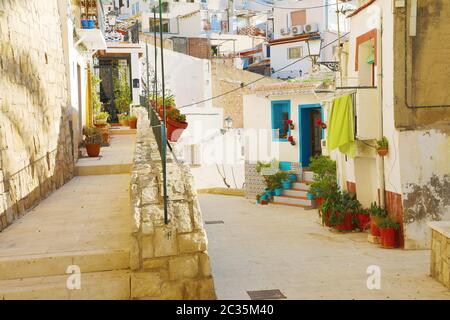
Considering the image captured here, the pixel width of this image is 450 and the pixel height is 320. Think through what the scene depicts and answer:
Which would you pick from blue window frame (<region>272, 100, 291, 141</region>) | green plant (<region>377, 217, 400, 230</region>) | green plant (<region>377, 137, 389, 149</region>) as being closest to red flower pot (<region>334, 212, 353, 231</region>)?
green plant (<region>377, 217, 400, 230</region>)

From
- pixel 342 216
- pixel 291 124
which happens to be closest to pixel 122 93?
pixel 291 124

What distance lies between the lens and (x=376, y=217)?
11.4 meters

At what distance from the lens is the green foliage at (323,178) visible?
14309 mm

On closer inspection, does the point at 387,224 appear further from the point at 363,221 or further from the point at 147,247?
the point at 147,247

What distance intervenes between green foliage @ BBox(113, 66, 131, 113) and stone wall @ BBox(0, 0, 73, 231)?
34.3 feet

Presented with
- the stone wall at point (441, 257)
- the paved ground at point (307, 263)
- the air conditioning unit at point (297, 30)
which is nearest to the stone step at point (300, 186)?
the paved ground at point (307, 263)

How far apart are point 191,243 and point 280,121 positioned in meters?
15.7

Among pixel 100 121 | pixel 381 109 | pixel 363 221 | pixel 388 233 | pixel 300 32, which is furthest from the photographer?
pixel 300 32

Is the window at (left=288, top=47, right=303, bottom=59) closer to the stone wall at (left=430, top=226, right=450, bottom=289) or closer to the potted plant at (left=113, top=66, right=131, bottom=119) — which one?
the potted plant at (left=113, top=66, right=131, bottom=119)

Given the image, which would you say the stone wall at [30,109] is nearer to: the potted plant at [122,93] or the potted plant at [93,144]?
the potted plant at [93,144]

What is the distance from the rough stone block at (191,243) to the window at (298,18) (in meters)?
33.7

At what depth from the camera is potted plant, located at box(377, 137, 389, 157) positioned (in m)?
11.3

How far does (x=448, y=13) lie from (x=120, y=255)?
898 centimetres
